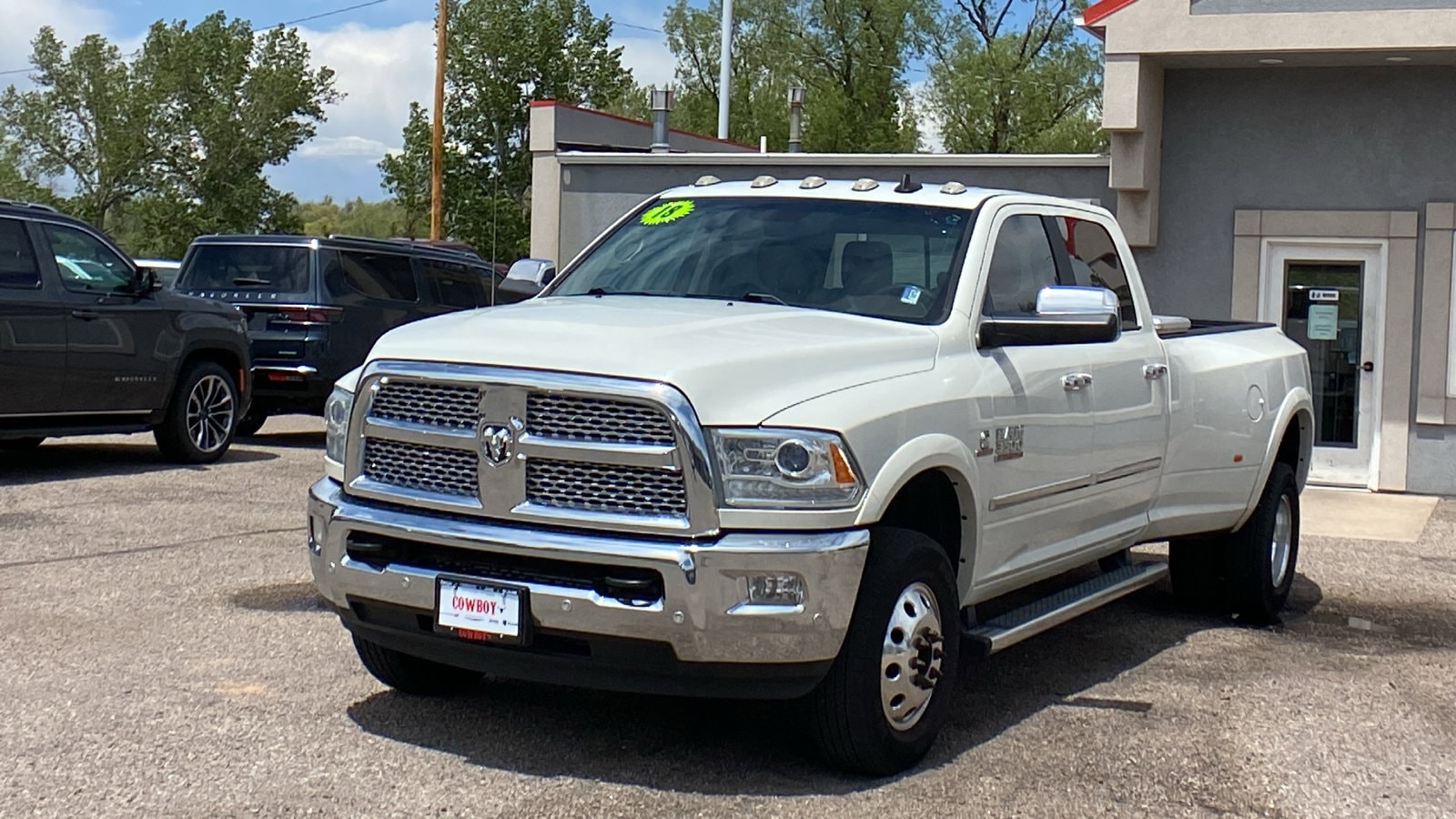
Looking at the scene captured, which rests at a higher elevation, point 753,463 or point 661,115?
point 661,115

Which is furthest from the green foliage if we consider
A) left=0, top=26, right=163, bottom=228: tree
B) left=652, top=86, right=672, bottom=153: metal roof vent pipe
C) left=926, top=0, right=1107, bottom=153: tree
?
left=652, top=86, right=672, bottom=153: metal roof vent pipe

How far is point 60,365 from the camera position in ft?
39.9

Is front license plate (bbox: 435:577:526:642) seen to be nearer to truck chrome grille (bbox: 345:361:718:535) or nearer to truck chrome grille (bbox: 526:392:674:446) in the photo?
truck chrome grille (bbox: 345:361:718:535)

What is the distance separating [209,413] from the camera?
13578mm

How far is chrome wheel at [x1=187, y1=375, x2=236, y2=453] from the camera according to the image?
13398 mm

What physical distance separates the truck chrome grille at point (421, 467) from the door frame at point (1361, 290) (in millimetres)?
10699

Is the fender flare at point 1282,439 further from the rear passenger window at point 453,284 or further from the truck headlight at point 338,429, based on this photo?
the rear passenger window at point 453,284

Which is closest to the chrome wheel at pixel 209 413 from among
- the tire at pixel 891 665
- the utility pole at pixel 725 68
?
the tire at pixel 891 665

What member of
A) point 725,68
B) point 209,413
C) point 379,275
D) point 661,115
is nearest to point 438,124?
point 725,68

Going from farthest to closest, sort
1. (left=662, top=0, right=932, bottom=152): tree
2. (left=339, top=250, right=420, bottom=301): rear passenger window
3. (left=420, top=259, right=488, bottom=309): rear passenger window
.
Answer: (left=662, top=0, right=932, bottom=152): tree < (left=420, top=259, right=488, bottom=309): rear passenger window < (left=339, top=250, right=420, bottom=301): rear passenger window

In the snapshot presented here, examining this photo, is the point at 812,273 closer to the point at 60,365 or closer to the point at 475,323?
the point at 475,323

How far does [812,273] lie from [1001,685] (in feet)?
6.05

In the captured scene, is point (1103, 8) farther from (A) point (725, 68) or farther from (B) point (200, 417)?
(A) point (725, 68)

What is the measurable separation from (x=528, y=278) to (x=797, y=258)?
1233 mm
